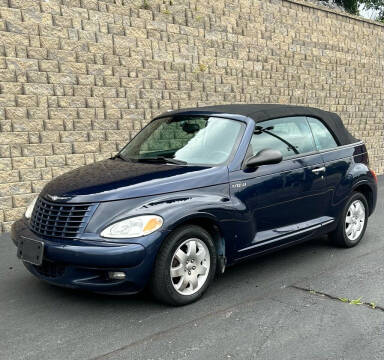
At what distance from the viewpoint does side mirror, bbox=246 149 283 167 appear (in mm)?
4449

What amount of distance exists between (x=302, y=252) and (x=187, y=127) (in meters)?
2.10

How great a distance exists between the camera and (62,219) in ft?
12.7

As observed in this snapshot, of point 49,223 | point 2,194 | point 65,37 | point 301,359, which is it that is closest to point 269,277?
point 301,359

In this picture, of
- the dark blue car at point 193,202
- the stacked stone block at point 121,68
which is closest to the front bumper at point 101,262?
the dark blue car at point 193,202

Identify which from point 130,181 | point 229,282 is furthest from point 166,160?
point 229,282

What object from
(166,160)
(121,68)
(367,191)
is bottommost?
(367,191)

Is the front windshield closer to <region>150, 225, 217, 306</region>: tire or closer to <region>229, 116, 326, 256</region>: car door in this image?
<region>229, 116, 326, 256</region>: car door

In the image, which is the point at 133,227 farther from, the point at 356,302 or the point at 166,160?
the point at 356,302

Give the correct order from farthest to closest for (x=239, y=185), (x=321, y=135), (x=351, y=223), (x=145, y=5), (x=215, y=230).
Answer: (x=145, y=5)
(x=351, y=223)
(x=321, y=135)
(x=239, y=185)
(x=215, y=230)

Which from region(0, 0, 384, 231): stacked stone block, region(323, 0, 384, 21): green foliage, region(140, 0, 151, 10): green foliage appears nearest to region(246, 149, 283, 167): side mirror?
region(0, 0, 384, 231): stacked stone block

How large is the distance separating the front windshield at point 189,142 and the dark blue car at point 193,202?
13mm

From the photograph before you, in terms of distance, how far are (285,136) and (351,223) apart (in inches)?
61.7

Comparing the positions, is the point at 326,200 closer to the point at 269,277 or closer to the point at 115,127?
the point at 269,277

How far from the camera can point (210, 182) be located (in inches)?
167
